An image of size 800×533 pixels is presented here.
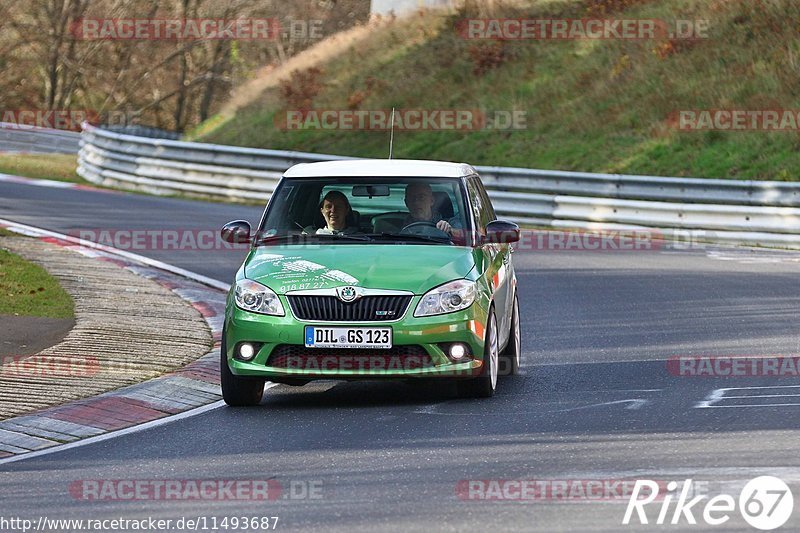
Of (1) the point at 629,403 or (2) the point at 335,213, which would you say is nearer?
(1) the point at 629,403

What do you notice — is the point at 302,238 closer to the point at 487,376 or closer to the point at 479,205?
the point at 479,205

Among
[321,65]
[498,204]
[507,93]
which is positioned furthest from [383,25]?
[498,204]

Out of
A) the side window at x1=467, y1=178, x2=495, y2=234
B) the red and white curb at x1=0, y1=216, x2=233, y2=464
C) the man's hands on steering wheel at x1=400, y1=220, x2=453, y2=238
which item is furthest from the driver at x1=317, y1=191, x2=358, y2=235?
the red and white curb at x1=0, y1=216, x2=233, y2=464

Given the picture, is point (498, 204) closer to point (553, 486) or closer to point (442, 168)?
point (442, 168)

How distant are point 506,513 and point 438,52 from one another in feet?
106

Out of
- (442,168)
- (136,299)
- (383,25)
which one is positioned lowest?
(136,299)

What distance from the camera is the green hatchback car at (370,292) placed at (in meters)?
9.80

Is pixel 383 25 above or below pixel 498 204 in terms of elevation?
above

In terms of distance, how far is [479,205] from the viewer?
11.4m

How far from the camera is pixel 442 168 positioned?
1131 centimetres

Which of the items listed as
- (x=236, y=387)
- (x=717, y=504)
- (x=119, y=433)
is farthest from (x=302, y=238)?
(x=717, y=504)

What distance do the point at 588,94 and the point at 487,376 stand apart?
78.5 ft

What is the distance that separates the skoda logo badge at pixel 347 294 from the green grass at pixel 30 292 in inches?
187

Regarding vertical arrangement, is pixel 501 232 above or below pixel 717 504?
above
